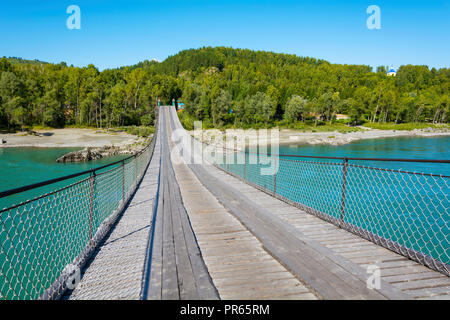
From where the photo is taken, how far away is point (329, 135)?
1976 inches

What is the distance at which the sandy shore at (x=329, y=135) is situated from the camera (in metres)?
44.3

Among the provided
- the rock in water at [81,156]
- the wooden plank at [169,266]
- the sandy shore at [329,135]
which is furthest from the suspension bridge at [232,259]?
the sandy shore at [329,135]

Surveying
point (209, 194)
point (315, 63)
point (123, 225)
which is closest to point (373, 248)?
point (123, 225)

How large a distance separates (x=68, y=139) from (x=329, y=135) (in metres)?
46.0

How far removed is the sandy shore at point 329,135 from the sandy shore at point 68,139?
12802 mm

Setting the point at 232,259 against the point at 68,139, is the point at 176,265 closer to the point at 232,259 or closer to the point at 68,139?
the point at 232,259

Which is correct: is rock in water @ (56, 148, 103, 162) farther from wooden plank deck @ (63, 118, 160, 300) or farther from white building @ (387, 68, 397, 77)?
white building @ (387, 68, 397, 77)

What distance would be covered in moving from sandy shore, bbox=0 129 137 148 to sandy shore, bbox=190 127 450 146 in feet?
42.0

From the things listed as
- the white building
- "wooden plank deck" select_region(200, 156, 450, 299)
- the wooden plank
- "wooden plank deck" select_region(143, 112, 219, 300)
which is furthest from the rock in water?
the white building

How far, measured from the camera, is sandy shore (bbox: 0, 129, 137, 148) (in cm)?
3756
